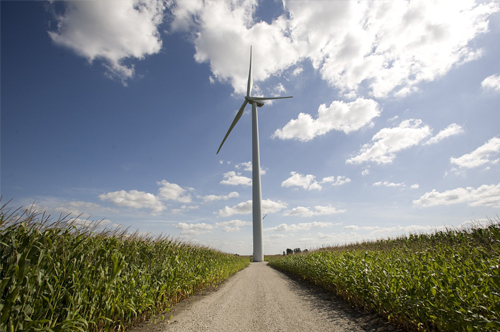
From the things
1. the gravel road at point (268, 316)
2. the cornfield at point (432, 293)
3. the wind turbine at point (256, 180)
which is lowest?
the gravel road at point (268, 316)

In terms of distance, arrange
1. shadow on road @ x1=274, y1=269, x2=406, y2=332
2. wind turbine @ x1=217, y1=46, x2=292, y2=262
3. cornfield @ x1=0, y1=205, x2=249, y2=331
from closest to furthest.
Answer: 1. cornfield @ x1=0, y1=205, x2=249, y2=331
2. shadow on road @ x1=274, y1=269, x2=406, y2=332
3. wind turbine @ x1=217, y1=46, x2=292, y2=262

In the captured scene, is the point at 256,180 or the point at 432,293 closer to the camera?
the point at 432,293

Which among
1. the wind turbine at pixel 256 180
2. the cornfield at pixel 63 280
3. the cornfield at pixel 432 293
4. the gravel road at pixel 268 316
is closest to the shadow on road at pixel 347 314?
the gravel road at pixel 268 316

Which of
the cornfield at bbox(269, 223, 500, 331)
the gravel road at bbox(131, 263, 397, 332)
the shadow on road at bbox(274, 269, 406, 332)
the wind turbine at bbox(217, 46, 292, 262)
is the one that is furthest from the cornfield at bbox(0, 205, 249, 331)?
the wind turbine at bbox(217, 46, 292, 262)

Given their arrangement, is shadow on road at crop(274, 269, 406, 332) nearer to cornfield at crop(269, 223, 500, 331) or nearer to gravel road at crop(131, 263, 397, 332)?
gravel road at crop(131, 263, 397, 332)

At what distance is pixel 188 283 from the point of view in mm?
11672

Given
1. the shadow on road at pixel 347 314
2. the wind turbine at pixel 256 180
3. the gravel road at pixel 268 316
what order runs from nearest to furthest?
the shadow on road at pixel 347 314 → the gravel road at pixel 268 316 → the wind turbine at pixel 256 180

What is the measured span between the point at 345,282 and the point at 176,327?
6521 millimetres

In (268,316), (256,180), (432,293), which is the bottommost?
Answer: (268,316)

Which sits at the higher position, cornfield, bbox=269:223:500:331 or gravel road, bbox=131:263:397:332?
cornfield, bbox=269:223:500:331

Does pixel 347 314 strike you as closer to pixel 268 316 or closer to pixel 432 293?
pixel 268 316

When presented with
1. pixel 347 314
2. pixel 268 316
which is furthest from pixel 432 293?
pixel 268 316

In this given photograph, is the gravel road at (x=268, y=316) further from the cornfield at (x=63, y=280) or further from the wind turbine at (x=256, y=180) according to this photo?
the wind turbine at (x=256, y=180)

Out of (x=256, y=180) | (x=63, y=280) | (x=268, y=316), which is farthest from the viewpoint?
(x=256, y=180)
